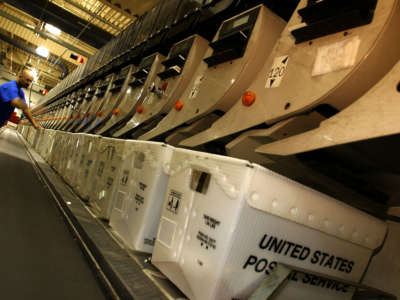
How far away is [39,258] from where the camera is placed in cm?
123

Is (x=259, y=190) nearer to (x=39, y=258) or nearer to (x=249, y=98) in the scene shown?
(x=249, y=98)

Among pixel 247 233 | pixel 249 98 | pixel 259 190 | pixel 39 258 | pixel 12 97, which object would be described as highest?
pixel 249 98

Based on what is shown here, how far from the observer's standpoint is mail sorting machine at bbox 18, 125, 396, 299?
852 millimetres

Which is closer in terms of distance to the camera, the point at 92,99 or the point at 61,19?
the point at 92,99

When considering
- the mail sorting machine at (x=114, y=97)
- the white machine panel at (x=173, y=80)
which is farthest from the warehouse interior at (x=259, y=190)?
the mail sorting machine at (x=114, y=97)

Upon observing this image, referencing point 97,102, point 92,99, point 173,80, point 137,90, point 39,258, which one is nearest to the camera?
point 39,258

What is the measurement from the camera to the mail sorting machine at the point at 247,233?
85 centimetres

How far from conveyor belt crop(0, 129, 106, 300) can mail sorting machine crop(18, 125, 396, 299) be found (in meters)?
0.32

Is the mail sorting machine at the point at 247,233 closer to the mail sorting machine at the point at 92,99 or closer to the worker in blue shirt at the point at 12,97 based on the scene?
the worker in blue shirt at the point at 12,97

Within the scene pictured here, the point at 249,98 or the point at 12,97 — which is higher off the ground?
the point at 249,98

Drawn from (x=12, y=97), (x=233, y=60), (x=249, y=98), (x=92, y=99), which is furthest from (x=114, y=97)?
(x=249, y=98)

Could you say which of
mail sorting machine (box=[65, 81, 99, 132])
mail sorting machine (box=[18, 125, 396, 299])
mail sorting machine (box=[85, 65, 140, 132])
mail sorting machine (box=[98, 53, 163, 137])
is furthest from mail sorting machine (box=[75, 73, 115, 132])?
mail sorting machine (box=[18, 125, 396, 299])

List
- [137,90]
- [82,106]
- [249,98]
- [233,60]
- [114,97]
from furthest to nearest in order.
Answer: [82,106], [114,97], [137,90], [233,60], [249,98]

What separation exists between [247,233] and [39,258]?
885 mm
